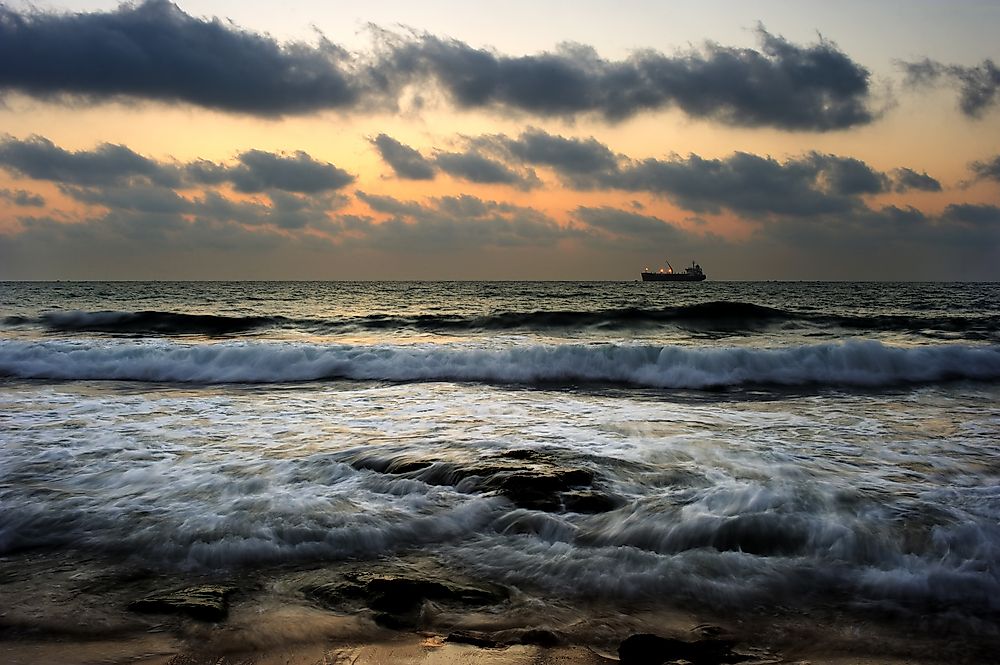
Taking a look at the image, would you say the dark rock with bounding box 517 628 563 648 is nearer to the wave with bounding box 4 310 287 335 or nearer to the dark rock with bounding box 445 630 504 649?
the dark rock with bounding box 445 630 504 649

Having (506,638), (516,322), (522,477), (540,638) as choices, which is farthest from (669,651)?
(516,322)

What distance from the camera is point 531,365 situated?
1393 cm

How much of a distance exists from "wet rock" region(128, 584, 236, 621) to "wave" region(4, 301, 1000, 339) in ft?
64.6

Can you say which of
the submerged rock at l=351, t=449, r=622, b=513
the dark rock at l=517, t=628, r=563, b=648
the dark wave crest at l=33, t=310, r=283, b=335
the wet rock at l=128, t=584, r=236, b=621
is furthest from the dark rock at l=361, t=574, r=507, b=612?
the dark wave crest at l=33, t=310, r=283, b=335

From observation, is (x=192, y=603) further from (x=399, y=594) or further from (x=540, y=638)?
(x=540, y=638)

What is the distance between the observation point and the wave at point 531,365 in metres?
12.9

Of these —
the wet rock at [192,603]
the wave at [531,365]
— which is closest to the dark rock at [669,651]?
the wet rock at [192,603]

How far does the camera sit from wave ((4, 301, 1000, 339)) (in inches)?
924

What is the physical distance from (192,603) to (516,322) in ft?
73.4

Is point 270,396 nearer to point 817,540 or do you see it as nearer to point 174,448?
point 174,448

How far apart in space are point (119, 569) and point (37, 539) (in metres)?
0.94

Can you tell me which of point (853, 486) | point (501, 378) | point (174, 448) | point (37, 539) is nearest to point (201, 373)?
point (501, 378)

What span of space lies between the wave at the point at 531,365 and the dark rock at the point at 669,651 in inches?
383

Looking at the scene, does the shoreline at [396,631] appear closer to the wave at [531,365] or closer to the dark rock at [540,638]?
the dark rock at [540,638]
